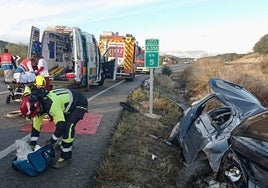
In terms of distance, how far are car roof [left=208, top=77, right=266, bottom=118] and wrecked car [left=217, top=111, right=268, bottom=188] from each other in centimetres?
155

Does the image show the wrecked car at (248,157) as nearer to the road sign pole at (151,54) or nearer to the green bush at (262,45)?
the road sign pole at (151,54)

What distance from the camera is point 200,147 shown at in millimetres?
5398

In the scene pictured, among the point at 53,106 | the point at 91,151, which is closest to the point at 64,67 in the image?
the point at 91,151

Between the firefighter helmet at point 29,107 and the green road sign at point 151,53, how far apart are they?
5.83 m

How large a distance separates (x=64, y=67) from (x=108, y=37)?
333 inches

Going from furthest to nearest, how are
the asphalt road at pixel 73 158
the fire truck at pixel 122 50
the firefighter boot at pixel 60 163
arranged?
the fire truck at pixel 122 50 < the firefighter boot at pixel 60 163 < the asphalt road at pixel 73 158

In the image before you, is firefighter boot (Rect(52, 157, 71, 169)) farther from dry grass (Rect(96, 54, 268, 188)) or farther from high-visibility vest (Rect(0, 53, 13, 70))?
high-visibility vest (Rect(0, 53, 13, 70))

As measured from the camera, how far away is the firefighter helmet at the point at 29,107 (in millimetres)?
4980

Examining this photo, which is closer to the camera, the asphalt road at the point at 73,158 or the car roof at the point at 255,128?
the car roof at the point at 255,128

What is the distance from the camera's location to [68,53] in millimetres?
15555

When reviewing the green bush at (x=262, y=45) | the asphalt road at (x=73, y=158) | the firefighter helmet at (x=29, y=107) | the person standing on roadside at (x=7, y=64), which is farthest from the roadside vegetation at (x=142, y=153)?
the green bush at (x=262, y=45)

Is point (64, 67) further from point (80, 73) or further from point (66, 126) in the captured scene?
point (66, 126)

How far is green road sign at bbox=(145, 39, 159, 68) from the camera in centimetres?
1059

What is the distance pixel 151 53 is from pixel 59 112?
18.8 feet
